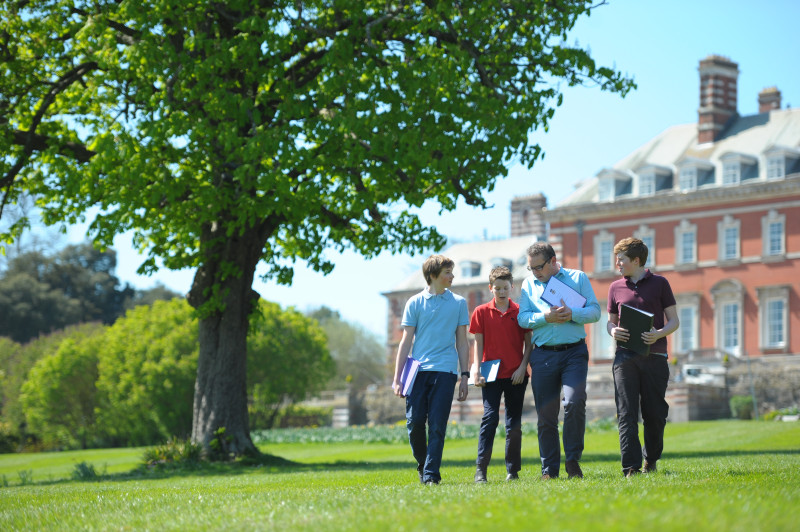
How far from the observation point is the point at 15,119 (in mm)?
18656

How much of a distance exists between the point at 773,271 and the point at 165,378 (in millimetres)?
28730

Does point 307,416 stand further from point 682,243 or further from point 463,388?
point 463,388

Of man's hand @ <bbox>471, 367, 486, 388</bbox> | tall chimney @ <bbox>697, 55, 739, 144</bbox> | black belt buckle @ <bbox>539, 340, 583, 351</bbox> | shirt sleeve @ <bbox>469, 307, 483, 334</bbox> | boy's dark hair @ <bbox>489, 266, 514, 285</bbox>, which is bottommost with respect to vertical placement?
man's hand @ <bbox>471, 367, 486, 388</bbox>

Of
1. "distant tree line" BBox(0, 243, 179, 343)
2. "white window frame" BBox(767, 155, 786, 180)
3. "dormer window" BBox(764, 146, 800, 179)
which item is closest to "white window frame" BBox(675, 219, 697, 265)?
"white window frame" BBox(767, 155, 786, 180)

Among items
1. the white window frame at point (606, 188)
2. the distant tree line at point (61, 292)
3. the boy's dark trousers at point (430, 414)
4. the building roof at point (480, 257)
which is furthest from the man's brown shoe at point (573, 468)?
the distant tree line at point (61, 292)

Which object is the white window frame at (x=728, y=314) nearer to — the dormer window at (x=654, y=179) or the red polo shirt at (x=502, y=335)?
the dormer window at (x=654, y=179)

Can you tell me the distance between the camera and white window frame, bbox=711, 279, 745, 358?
5034 cm

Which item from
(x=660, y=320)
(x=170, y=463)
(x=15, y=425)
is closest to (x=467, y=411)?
(x=15, y=425)

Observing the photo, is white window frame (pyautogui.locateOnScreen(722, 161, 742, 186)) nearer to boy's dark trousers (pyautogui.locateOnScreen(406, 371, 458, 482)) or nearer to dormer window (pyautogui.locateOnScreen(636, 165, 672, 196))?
dormer window (pyautogui.locateOnScreen(636, 165, 672, 196))

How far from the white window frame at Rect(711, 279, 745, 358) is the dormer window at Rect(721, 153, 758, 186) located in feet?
16.3

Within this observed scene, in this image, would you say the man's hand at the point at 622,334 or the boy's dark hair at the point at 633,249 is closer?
the man's hand at the point at 622,334

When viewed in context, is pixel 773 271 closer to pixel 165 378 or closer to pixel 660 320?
pixel 165 378

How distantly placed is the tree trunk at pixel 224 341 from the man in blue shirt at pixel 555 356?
940 cm

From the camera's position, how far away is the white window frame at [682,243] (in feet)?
171
